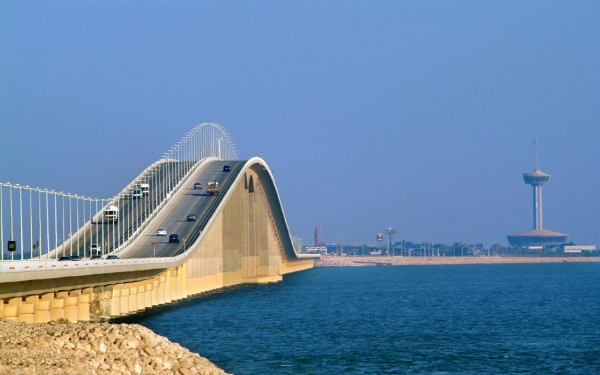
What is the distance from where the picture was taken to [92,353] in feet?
96.8

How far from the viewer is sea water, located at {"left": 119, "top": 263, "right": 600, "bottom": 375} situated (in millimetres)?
44375

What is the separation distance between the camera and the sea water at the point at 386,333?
44375 millimetres

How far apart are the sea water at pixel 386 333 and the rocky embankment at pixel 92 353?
921cm

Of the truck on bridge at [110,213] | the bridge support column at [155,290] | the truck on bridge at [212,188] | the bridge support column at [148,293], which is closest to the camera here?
the bridge support column at [148,293]

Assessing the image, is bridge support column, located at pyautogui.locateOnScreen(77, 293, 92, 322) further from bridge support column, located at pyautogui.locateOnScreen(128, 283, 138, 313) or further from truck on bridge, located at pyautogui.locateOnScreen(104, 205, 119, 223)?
truck on bridge, located at pyautogui.locateOnScreen(104, 205, 119, 223)

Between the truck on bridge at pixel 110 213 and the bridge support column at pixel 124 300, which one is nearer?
the bridge support column at pixel 124 300

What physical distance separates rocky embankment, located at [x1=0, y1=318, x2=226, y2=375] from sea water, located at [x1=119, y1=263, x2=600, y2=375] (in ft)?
30.2

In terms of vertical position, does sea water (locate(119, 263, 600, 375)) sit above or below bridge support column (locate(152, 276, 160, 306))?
below

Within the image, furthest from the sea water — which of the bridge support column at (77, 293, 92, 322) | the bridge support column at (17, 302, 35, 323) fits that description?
the bridge support column at (17, 302, 35, 323)

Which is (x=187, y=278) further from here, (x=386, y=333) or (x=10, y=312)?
(x=10, y=312)

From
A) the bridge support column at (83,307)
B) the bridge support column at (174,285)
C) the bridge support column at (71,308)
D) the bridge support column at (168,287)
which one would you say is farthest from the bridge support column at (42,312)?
the bridge support column at (174,285)

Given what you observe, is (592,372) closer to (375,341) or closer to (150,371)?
(375,341)

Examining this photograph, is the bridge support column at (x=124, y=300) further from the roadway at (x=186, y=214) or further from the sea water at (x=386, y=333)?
the roadway at (x=186, y=214)

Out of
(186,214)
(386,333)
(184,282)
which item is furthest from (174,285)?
(386,333)
